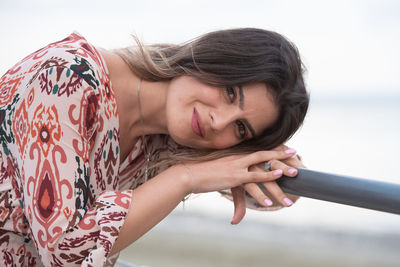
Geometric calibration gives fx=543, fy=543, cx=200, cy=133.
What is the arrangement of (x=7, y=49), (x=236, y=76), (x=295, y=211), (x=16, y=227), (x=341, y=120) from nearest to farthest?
(x=16, y=227) → (x=236, y=76) → (x=295, y=211) → (x=341, y=120) → (x=7, y=49)

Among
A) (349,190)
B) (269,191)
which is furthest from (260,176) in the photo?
(349,190)

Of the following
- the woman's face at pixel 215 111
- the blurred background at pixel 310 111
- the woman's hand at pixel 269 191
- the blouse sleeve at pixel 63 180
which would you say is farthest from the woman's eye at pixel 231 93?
the blouse sleeve at pixel 63 180

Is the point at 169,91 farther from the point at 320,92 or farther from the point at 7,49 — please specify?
the point at 7,49

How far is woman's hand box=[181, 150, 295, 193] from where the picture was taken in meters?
1.46

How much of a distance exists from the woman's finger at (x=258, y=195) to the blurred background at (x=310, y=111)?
2.06 feet

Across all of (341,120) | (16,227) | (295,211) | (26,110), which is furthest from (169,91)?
(341,120)

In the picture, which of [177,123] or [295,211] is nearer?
[177,123]

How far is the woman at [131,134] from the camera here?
1.28 metres

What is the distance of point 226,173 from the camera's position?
1.47 meters

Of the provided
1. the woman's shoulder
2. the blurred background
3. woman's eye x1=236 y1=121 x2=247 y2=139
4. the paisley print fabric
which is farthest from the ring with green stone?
the blurred background

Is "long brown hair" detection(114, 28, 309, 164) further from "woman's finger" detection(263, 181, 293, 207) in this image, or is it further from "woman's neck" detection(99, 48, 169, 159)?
"woman's finger" detection(263, 181, 293, 207)

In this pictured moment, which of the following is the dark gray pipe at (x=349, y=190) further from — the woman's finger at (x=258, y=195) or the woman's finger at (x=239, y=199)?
the woman's finger at (x=239, y=199)

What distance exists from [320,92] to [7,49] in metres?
7.71

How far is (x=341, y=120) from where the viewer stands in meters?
10.6
